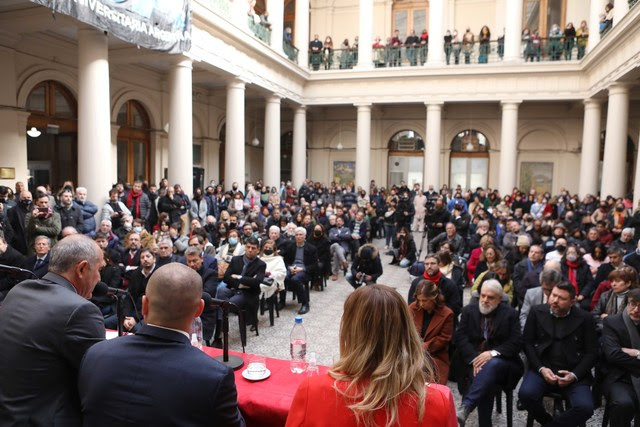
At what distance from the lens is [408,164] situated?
860 inches

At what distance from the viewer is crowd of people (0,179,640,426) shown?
3725 millimetres

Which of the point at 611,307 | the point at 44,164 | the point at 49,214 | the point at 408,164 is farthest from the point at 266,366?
the point at 408,164

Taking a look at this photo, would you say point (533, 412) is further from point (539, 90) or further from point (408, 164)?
point (408, 164)

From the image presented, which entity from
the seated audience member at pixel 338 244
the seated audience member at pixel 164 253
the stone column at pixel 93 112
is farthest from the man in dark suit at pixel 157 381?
the stone column at pixel 93 112

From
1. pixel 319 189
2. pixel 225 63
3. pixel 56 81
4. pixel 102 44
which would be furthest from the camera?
pixel 319 189

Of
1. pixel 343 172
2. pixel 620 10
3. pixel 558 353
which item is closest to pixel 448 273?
pixel 558 353

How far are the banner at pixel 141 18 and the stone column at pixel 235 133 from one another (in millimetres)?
3680

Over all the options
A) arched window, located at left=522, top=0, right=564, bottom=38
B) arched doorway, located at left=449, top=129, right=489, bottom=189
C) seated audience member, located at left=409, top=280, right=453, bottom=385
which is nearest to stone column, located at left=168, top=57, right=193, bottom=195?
seated audience member, located at left=409, top=280, right=453, bottom=385

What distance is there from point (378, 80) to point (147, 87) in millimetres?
8756

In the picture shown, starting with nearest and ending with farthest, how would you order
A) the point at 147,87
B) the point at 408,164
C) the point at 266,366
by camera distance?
the point at 266,366, the point at 147,87, the point at 408,164

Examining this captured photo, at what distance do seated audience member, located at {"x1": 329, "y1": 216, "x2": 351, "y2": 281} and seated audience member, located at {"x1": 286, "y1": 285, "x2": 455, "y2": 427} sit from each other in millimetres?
7611

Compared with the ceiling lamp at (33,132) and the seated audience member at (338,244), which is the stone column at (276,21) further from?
the seated audience member at (338,244)

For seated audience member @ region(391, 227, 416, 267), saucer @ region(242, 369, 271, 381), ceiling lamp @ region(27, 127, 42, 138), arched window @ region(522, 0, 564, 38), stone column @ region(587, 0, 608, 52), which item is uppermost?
arched window @ region(522, 0, 564, 38)

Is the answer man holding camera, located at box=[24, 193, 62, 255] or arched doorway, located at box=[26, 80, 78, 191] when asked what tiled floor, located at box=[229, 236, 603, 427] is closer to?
man holding camera, located at box=[24, 193, 62, 255]
